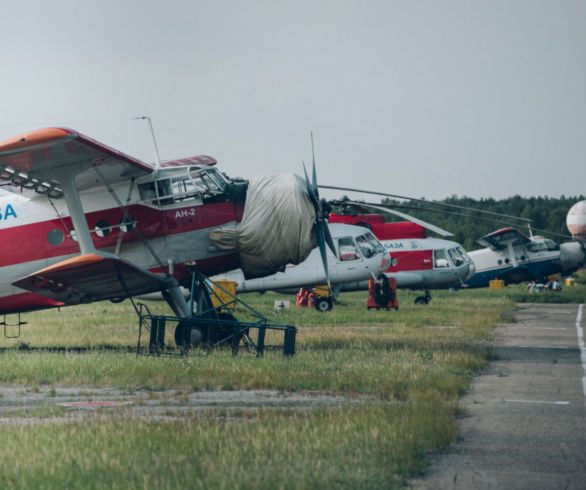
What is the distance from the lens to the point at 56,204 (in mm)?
14891

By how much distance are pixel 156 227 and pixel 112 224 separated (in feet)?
2.67

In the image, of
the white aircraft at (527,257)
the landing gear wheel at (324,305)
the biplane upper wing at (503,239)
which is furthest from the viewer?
the white aircraft at (527,257)

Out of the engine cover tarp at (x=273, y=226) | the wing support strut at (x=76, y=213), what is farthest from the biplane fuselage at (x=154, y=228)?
the wing support strut at (x=76, y=213)

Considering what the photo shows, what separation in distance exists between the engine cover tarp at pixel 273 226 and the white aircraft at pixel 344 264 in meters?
12.8

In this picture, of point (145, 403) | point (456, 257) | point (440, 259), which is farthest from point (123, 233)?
point (456, 257)

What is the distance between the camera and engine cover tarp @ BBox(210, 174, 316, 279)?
14289 millimetres

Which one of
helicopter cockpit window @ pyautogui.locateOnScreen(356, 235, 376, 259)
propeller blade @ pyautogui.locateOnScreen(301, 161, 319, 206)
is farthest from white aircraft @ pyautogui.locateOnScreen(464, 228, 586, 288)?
propeller blade @ pyautogui.locateOnScreen(301, 161, 319, 206)

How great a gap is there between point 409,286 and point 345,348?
2137 centimetres

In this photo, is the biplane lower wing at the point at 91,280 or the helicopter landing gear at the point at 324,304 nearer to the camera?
the biplane lower wing at the point at 91,280

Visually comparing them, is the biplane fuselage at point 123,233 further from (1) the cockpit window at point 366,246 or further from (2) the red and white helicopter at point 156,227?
(1) the cockpit window at point 366,246

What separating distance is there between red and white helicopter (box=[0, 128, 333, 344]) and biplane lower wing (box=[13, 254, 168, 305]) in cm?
4

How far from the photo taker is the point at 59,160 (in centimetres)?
1288

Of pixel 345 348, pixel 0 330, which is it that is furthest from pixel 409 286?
pixel 345 348

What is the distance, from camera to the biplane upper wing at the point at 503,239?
4497 centimetres
